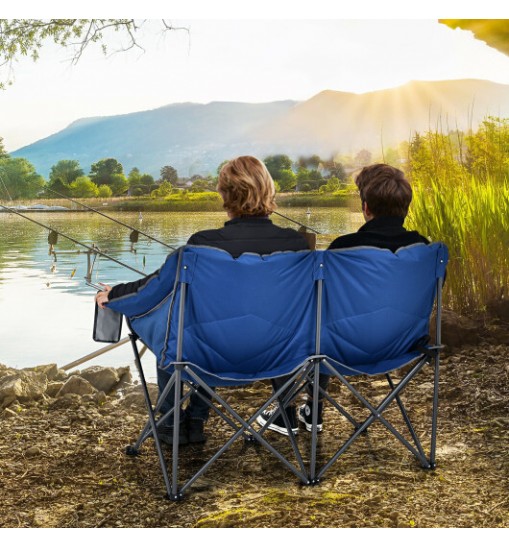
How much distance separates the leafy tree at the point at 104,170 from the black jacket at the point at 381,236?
18.9 ft

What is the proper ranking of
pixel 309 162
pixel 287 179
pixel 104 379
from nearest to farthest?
pixel 104 379
pixel 287 179
pixel 309 162

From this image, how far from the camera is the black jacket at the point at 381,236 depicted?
2.64 m

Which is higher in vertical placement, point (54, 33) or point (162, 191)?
point (54, 33)

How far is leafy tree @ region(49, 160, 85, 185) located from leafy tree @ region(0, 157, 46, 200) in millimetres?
181

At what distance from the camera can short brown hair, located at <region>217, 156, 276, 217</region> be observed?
254cm

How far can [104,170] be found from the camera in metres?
9.06

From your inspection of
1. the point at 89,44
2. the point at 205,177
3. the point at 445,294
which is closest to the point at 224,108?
the point at 205,177

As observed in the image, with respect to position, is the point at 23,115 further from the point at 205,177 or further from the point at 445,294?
the point at 445,294

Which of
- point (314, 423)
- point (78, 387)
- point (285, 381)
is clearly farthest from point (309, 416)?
point (78, 387)

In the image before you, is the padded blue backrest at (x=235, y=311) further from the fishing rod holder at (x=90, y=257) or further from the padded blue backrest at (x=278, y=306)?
the fishing rod holder at (x=90, y=257)

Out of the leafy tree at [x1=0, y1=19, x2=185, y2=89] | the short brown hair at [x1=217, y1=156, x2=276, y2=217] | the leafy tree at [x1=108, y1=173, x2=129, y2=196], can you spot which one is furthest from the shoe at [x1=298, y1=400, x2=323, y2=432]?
the leafy tree at [x1=108, y1=173, x2=129, y2=196]

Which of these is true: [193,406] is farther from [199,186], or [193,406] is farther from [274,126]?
[274,126]

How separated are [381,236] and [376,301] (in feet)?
0.76

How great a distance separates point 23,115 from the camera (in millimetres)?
8930
